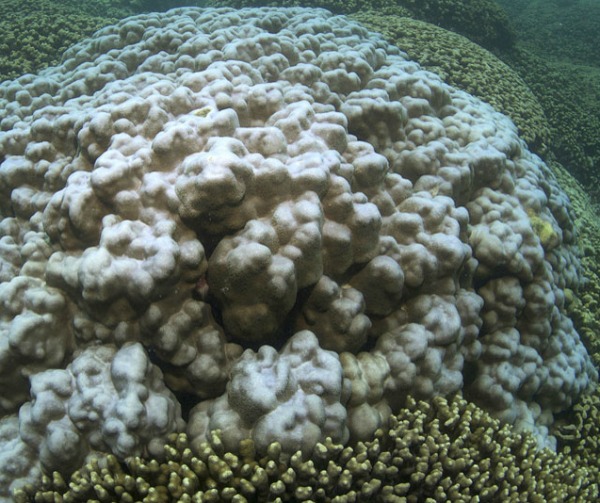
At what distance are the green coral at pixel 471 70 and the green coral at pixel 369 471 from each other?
525 cm

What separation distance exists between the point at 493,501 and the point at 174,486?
7.00 feet

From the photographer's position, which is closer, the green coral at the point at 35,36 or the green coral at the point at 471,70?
the green coral at the point at 35,36

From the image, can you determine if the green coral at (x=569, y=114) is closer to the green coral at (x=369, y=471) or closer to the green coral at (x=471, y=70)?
the green coral at (x=471, y=70)

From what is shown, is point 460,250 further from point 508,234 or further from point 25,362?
point 25,362

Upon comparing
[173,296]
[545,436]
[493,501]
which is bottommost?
[545,436]

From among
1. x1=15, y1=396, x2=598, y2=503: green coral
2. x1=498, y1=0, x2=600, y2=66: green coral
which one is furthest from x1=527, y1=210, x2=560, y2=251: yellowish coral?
x1=498, y1=0, x2=600, y2=66: green coral

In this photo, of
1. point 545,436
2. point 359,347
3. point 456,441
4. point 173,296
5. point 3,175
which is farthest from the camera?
point 545,436

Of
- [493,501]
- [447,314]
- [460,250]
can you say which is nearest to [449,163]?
[460,250]

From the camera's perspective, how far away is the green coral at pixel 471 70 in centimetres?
697

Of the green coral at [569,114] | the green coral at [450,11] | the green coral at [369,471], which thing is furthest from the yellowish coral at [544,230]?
the green coral at [450,11]

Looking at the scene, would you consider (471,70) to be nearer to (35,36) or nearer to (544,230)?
(544,230)

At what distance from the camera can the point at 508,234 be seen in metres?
3.96

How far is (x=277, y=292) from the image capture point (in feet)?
8.61

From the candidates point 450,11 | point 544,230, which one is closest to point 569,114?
point 450,11
